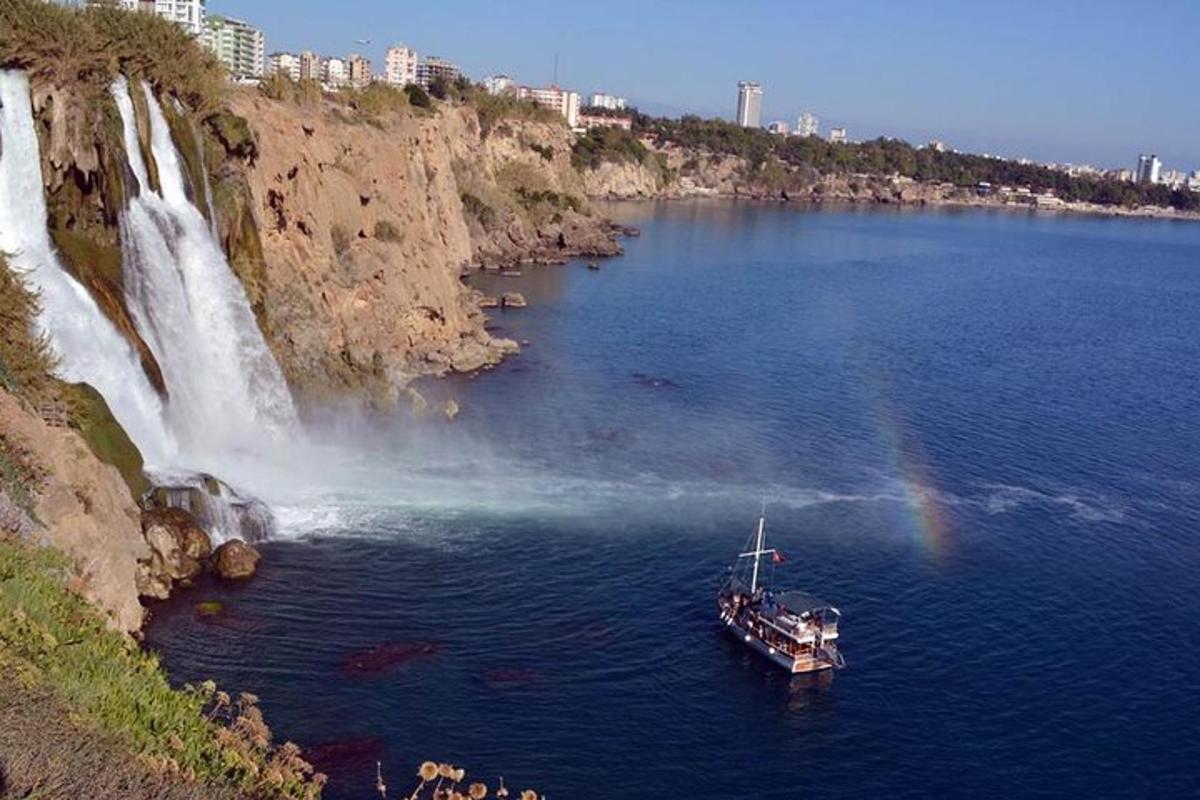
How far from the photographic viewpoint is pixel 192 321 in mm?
39406

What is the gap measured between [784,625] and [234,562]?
45.2ft

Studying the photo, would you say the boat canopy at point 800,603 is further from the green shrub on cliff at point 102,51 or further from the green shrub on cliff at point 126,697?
the green shrub on cliff at point 102,51

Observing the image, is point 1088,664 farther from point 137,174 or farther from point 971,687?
point 137,174

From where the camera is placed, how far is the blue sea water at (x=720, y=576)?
2558cm

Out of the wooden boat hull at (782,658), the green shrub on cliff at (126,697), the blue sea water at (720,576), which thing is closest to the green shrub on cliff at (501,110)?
the blue sea water at (720,576)

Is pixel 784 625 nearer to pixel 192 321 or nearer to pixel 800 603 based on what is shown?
pixel 800 603

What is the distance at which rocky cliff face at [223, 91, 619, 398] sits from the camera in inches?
1827

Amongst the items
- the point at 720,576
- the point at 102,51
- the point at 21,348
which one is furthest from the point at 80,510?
the point at 102,51

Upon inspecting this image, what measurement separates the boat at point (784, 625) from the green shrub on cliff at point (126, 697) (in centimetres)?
1490

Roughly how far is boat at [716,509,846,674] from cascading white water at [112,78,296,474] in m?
16.3

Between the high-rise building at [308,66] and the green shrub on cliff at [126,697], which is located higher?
the high-rise building at [308,66]

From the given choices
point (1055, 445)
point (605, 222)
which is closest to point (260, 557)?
point (1055, 445)

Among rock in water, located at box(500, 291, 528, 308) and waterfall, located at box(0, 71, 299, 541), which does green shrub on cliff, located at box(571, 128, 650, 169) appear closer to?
rock in water, located at box(500, 291, 528, 308)

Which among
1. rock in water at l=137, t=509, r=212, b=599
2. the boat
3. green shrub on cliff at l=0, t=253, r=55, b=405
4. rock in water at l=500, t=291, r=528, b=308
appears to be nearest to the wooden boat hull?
the boat
